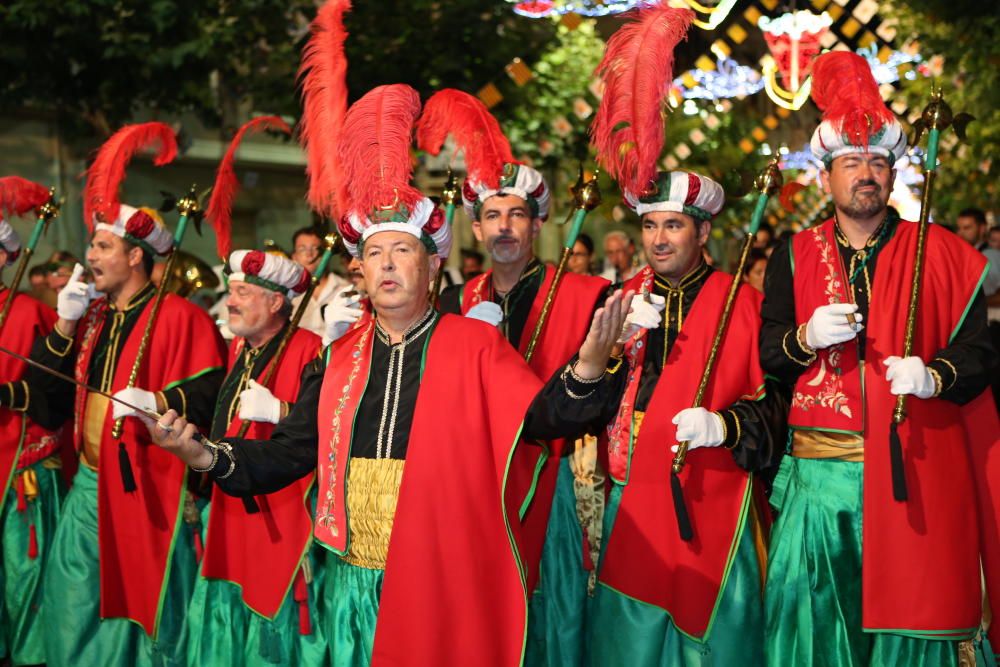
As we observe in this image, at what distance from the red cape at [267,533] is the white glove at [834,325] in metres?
A: 2.29

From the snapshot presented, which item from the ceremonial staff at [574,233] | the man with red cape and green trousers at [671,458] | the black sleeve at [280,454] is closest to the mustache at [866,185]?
the man with red cape and green trousers at [671,458]

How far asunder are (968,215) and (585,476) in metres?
5.79

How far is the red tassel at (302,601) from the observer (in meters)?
5.28

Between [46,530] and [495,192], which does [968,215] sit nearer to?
[495,192]

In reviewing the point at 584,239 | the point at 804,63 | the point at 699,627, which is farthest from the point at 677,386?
the point at 804,63

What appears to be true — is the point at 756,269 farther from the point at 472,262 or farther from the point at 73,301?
the point at 73,301

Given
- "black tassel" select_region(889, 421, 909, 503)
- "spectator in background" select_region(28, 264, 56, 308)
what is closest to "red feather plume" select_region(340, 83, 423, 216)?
"black tassel" select_region(889, 421, 909, 503)

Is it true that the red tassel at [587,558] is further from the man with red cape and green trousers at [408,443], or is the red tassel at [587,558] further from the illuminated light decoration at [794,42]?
the illuminated light decoration at [794,42]

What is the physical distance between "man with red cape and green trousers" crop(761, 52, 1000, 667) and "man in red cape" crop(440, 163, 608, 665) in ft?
3.00

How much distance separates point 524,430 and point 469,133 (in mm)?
1993

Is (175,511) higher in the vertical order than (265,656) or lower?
higher

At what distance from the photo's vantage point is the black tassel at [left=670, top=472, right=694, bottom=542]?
4.70 m

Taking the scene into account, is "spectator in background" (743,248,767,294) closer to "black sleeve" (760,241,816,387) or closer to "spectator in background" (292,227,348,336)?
"spectator in background" (292,227,348,336)

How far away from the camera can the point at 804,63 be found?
12.0 metres
